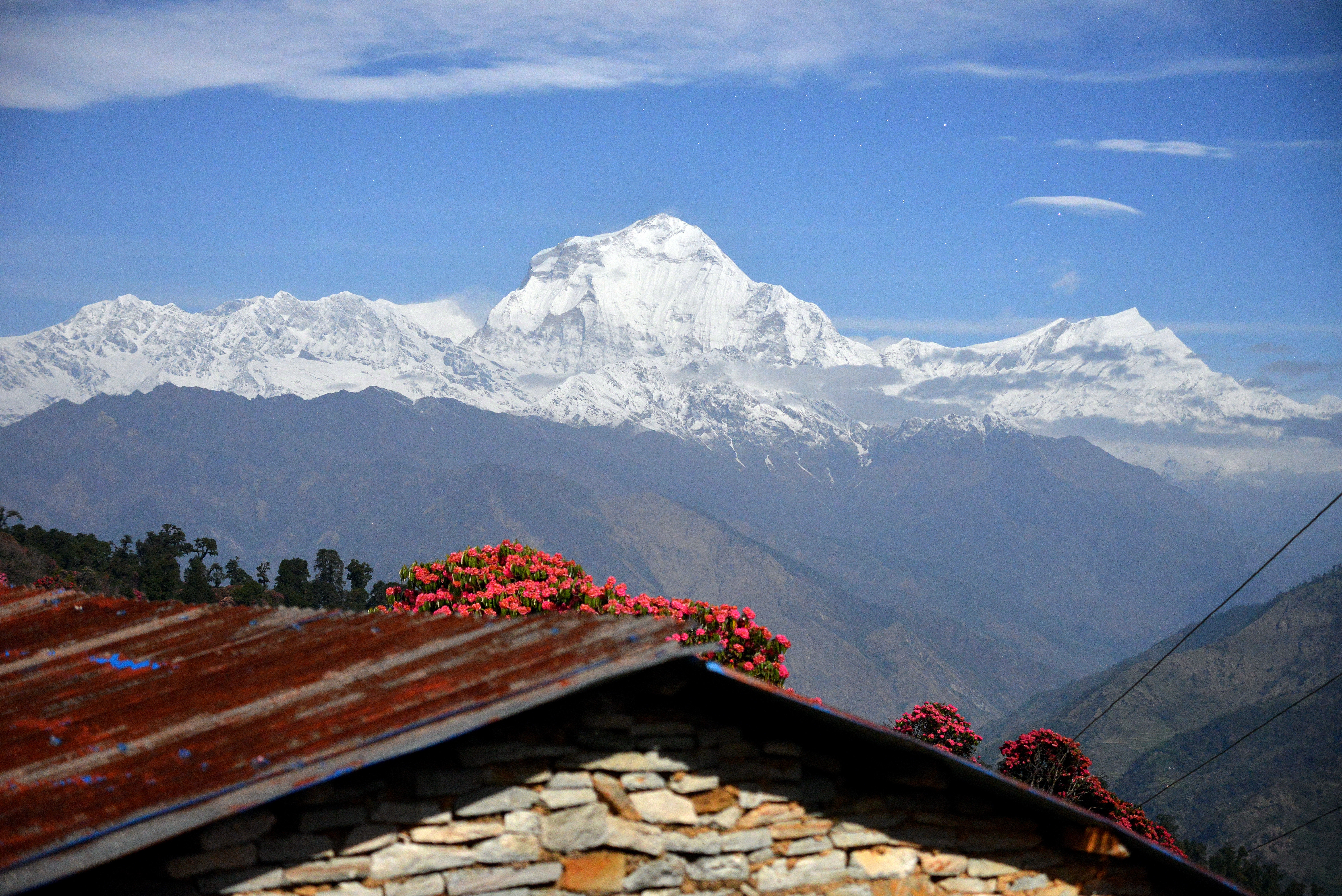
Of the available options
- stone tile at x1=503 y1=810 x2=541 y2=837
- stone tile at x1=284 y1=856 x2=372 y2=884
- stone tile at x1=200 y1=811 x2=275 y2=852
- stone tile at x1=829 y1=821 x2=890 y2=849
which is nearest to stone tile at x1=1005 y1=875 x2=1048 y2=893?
stone tile at x1=829 y1=821 x2=890 y2=849

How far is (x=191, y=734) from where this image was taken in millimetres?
8328

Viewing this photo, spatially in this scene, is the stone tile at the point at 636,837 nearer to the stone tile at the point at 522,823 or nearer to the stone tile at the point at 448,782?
the stone tile at the point at 522,823

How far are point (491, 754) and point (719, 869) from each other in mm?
2101

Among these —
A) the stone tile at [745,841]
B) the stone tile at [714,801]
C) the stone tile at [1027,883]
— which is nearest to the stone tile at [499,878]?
the stone tile at [714,801]

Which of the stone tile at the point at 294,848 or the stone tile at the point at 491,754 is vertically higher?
the stone tile at the point at 491,754

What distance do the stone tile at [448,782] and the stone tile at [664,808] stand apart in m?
1.26

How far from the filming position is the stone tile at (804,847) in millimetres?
8719

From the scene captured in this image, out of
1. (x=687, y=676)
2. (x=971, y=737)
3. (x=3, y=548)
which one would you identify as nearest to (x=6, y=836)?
(x=687, y=676)

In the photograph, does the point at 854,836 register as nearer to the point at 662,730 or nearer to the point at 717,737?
the point at 717,737

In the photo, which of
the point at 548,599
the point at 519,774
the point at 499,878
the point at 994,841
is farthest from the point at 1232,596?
the point at 548,599

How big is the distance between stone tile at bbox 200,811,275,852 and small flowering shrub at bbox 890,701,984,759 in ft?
65.9

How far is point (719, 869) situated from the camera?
27.9ft

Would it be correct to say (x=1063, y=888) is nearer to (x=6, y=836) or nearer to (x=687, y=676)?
(x=687, y=676)

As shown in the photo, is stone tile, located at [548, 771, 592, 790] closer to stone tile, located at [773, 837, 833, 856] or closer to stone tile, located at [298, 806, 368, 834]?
stone tile, located at [298, 806, 368, 834]
